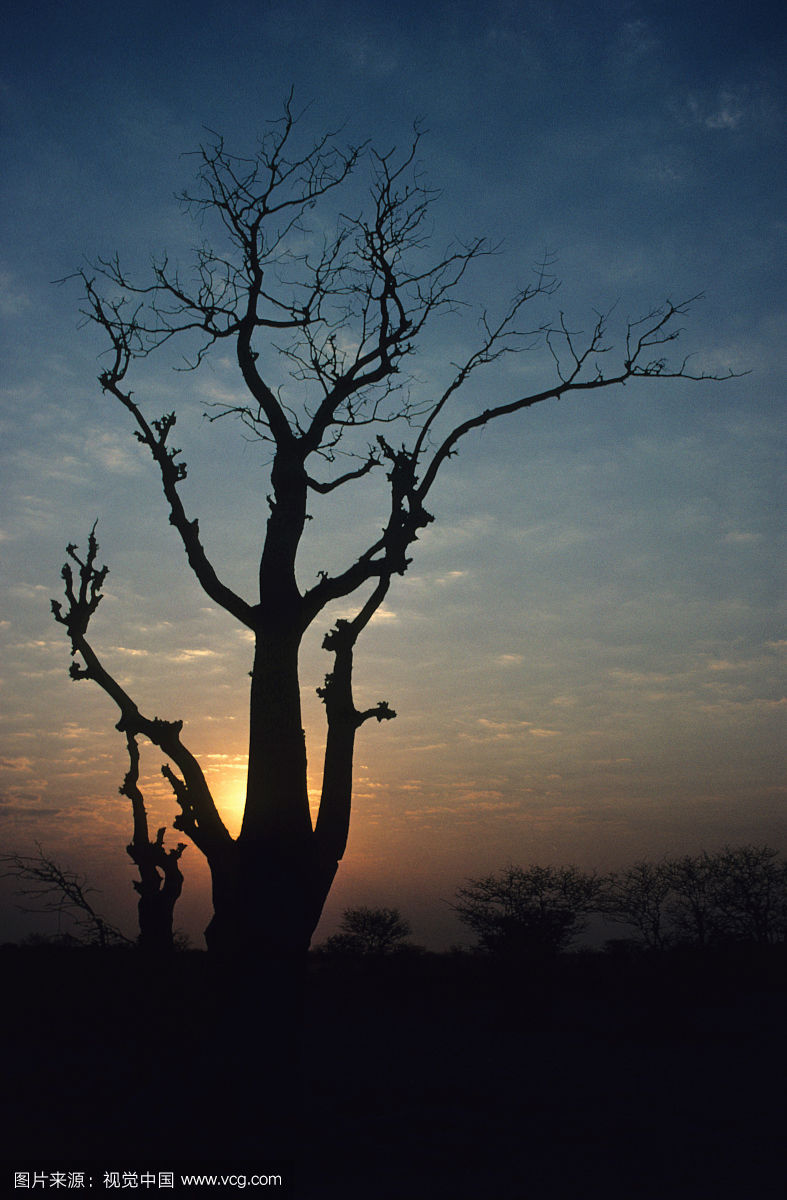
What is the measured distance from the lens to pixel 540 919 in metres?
16.4

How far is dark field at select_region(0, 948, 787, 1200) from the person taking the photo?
6254 mm

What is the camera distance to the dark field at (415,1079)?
20.5 ft

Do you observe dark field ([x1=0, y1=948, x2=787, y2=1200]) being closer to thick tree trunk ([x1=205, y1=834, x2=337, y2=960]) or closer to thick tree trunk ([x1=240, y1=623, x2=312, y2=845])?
thick tree trunk ([x1=205, y1=834, x2=337, y2=960])

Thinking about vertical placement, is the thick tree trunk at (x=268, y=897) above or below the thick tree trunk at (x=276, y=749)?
below

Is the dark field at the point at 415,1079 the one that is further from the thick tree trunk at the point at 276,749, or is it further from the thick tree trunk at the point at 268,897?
the thick tree trunk at the point at 276,749

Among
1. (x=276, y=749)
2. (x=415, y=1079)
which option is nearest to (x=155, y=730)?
(x=276, y=749)

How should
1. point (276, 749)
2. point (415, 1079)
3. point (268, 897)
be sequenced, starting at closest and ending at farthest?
point (268, 897), point (276, 749), point (415, 1079)

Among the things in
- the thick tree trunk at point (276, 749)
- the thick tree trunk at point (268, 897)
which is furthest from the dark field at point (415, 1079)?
the thick tree trunk at point (276, 749)

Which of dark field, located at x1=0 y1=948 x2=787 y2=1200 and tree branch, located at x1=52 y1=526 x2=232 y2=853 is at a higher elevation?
tree branch, located at x1=52 y1=526 x2=232 y2=853

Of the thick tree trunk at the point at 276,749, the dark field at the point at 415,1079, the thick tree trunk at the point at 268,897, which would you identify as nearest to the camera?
the dark field at the point at 415,1079

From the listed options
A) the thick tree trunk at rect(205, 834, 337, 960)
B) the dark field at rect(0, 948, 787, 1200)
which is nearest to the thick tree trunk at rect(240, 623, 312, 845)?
the thick tree trunk at rect(205, 834, 337, 960)

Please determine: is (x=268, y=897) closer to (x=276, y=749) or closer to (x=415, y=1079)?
(x=276, y=749)

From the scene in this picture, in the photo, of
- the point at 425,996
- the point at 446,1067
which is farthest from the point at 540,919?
the point at 446,1067

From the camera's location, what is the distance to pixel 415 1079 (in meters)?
9.13
